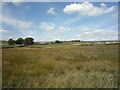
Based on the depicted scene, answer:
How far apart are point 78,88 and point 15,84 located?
2.23 metres

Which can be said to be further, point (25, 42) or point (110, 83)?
point (25, 42)

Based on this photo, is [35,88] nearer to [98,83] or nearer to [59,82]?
[59,82]

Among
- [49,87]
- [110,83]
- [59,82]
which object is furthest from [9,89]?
[110,83]

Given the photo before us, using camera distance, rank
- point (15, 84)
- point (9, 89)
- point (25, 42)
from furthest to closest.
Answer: point (25, 42)
point (15, 84)
point (9, 89)

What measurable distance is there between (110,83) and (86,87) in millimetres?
950

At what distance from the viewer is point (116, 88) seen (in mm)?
2334

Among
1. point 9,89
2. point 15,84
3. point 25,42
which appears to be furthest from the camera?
point 25,42

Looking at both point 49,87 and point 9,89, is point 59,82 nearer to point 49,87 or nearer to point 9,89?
point 49,87

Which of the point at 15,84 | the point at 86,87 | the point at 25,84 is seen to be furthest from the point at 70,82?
the point at 15,84

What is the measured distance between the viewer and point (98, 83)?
2.49m

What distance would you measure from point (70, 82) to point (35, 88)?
1.25 meters

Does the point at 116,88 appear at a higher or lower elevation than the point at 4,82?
lower

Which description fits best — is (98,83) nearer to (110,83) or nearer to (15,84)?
(110,83)

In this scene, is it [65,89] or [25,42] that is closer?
[65,89]
